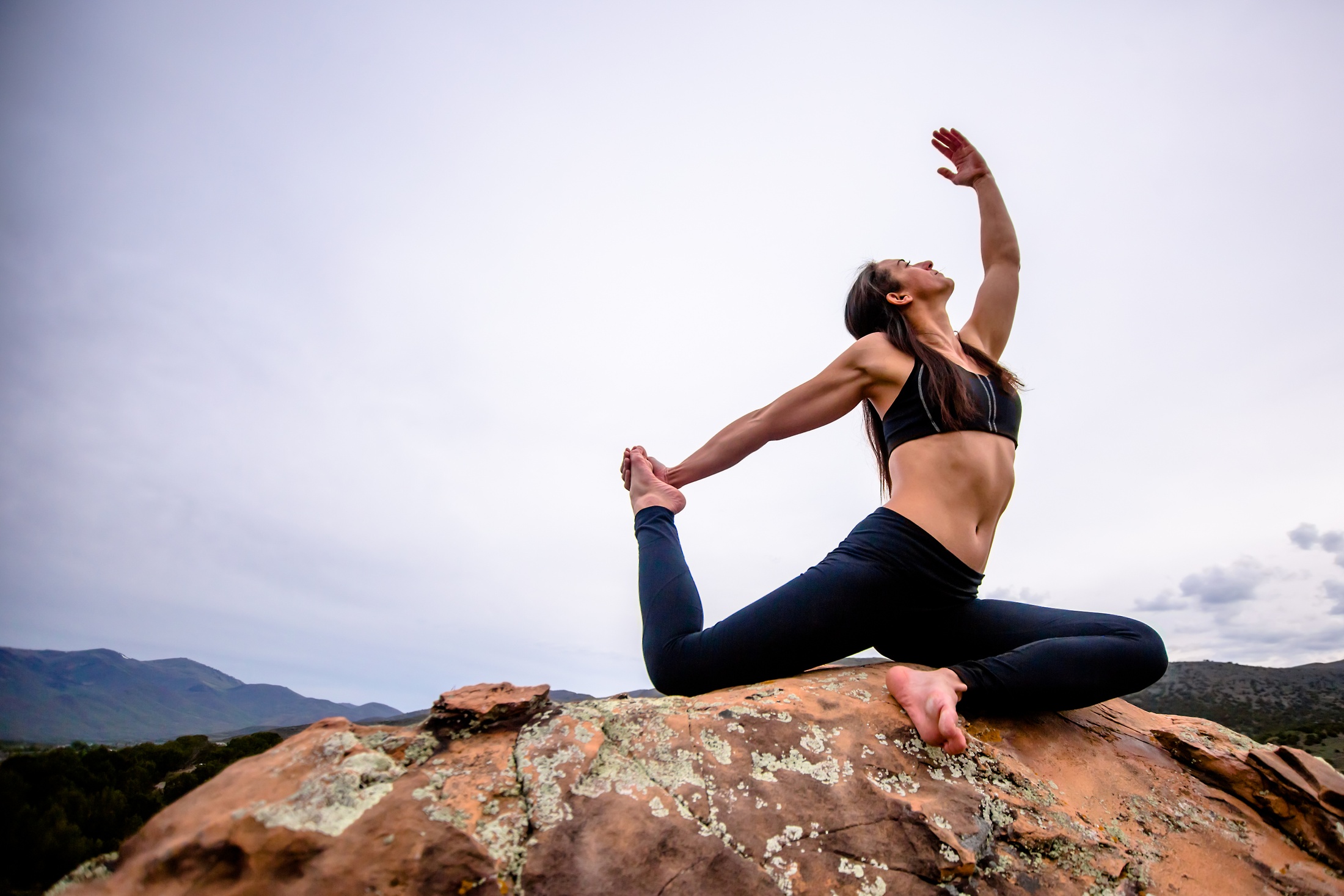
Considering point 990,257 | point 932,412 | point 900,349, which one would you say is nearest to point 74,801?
point 932,412

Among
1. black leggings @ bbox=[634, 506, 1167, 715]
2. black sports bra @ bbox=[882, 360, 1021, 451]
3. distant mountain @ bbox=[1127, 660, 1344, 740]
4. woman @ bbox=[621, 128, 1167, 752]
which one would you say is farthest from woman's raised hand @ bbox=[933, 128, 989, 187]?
distant mountain @ bbox=[1127, 660, 1344, 740]

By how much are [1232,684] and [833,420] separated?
112 ft

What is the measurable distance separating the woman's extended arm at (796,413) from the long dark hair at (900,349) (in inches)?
8.6

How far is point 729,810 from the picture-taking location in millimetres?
1621

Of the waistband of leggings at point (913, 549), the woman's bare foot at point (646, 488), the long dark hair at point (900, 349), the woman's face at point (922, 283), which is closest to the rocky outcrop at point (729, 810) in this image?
the waistband of leggings at point (913, 549)

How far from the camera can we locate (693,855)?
4.87 ft

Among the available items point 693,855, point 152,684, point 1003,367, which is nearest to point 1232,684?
point 1003,367

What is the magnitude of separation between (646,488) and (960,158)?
3.17 metres

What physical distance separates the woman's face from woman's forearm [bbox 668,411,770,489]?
113 cm

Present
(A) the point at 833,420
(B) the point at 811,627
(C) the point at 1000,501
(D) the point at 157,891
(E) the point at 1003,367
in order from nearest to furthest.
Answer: (D) the point at 157,891 < (B) the point at 811,627 < (C) the point at 1000,501 < (A) the point at 833,420 < (E) the point at 1003,367

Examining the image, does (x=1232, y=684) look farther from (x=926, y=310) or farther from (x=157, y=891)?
(x=157, y=891)

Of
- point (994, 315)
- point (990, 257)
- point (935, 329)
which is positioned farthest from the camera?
point (990, 257)

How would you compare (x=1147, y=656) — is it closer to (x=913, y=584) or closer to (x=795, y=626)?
(x=913, y=584)

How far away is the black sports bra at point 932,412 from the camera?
2596 millimetres
